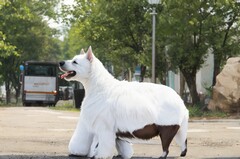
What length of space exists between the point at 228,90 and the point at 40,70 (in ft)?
78.3

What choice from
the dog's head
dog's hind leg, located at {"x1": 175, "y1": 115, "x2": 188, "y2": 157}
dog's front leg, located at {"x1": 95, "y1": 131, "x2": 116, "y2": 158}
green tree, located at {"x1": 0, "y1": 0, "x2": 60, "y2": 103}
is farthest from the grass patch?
green tree, located at {"x1": 0, "y1": 0, "x2": 60, "y2": 103}

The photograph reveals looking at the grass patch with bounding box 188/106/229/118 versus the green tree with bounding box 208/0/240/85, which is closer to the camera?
the grass patch with bounding box 188/106/229/118

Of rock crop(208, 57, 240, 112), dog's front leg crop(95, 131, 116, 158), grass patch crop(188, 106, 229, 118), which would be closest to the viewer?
dog's front leg crop(95, 131, 116, 158)

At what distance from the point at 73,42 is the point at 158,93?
6122 cm

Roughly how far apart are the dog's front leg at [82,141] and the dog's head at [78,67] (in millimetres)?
673

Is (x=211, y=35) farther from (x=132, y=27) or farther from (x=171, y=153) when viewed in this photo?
(x=171, y=153)

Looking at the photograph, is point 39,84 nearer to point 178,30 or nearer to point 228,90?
point 178,30

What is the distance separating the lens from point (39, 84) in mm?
43719

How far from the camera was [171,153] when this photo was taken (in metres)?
9.55

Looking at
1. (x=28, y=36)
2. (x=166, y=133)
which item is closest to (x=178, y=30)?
(x=166, y=133)

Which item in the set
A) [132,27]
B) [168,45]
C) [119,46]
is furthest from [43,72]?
[168,45]

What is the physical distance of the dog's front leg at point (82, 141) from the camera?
26.1ft

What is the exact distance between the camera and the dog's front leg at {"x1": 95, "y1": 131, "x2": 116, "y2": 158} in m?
7.45

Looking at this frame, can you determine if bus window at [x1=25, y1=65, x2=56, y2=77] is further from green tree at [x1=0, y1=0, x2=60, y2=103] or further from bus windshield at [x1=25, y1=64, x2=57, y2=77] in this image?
green tree at [x1=0, y1=0, x2=60, y2=103]
